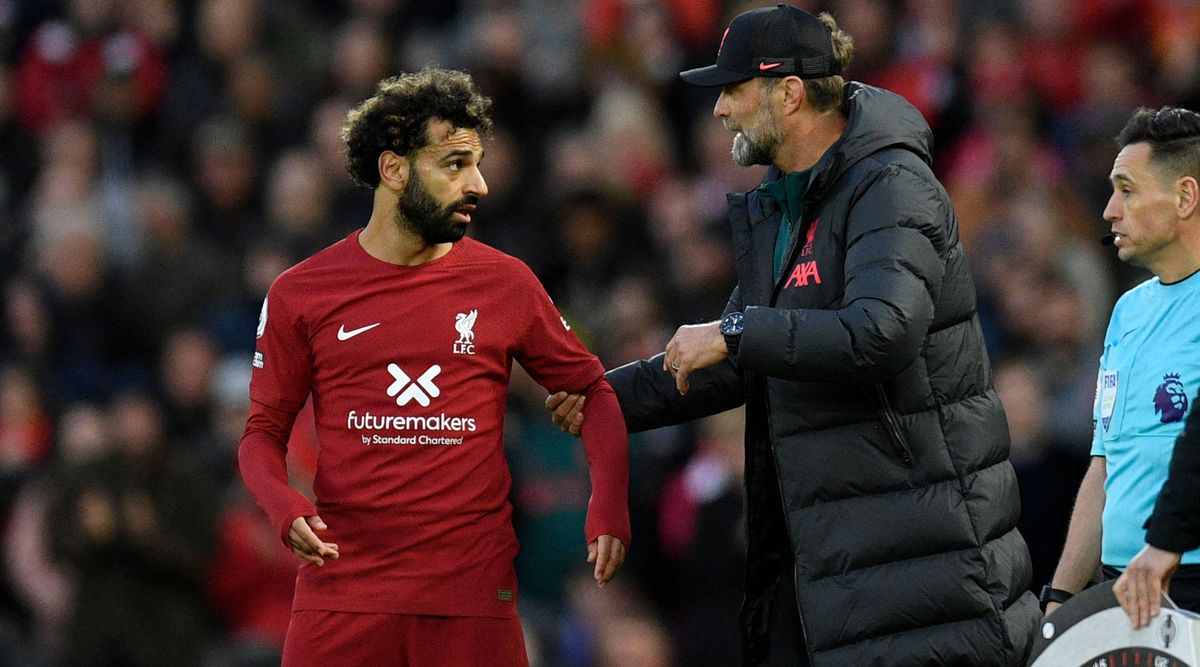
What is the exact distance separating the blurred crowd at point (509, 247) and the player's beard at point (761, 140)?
239cm

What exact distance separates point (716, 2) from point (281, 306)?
18.6 feet

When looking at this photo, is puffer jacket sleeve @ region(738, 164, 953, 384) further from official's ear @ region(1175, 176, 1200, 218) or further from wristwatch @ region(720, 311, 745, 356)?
official's ear @ region(1175, 176, 1200, 218)

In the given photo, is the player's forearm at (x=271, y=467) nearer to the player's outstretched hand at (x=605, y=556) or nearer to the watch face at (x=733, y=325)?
the player's outstretched hand at (x=605, y=556)

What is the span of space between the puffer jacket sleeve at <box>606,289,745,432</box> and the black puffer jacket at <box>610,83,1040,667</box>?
1.11 feet

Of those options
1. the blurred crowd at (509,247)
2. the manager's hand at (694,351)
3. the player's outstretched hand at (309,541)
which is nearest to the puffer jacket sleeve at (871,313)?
the manager's hand at (694,351)

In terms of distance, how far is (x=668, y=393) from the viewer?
208 inches

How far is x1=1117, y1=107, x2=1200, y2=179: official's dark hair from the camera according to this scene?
4.65 metres

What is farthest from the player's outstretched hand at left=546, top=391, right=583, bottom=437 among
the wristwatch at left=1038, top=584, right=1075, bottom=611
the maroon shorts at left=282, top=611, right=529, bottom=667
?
the wristwatch at left=1038, top=584, right=1075, bottom=611

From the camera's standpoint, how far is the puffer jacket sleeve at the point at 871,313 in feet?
14.8

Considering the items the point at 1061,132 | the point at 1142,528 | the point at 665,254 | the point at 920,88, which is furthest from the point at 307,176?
the point at 1142,528

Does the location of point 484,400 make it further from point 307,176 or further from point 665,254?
point 307,176

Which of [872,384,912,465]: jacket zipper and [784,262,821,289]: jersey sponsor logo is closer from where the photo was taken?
[872,384,912,465]: jacket zipper

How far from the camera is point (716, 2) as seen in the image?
1019 centimetres

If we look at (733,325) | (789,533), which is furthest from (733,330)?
(789,533)
